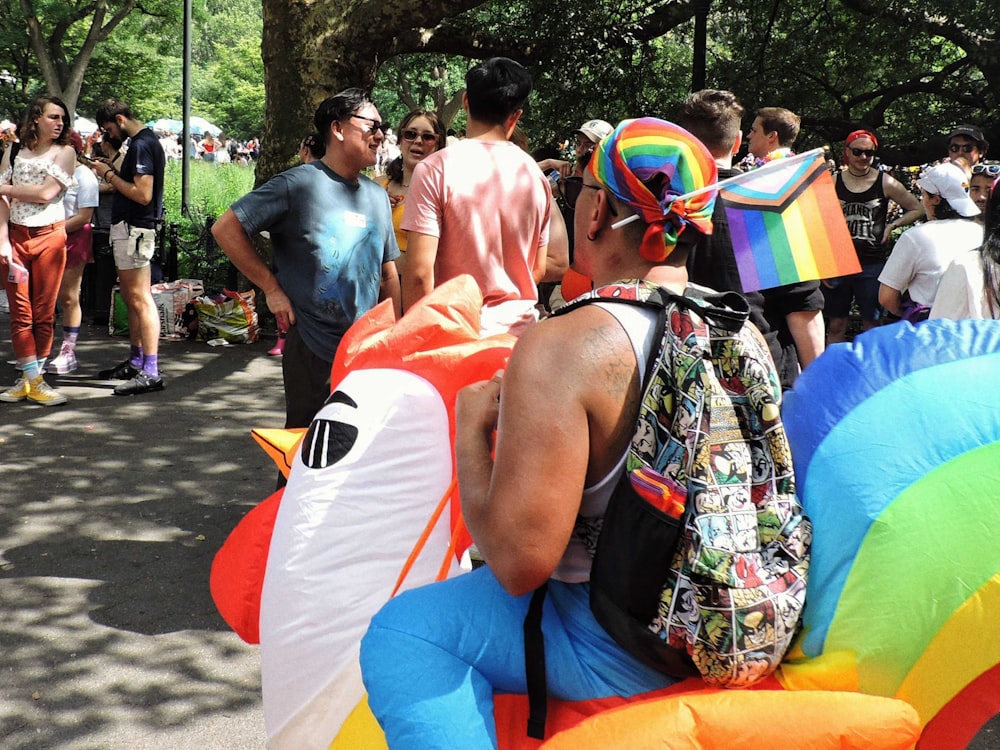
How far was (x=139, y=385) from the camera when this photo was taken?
821 centimetres

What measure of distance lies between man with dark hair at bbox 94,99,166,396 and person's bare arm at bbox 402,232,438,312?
453cm

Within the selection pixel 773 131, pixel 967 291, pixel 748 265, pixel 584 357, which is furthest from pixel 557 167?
pixel 584 357

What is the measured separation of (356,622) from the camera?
8.77 feet

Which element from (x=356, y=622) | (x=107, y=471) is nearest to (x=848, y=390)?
(x=356, y=622)

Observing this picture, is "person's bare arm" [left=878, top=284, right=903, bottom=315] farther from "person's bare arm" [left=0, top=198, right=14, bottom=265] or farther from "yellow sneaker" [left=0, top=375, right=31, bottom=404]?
"yellow sneaker" [left=0, top=375, right=31, bottom=404]

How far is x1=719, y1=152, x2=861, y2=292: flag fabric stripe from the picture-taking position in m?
2.89

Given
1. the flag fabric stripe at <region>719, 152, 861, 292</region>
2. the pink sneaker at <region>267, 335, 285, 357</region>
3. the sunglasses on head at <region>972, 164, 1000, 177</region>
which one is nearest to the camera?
the flag fabric stripe at <region>719, 152, 861, 292</region>

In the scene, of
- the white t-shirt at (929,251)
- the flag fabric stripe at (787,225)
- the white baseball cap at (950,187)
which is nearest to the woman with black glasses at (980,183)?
the white baseball cap at (950,187)

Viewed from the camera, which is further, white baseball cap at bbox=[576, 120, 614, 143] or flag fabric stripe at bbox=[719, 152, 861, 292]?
white baseball cap at bbox=[576, 120, 614, 143]

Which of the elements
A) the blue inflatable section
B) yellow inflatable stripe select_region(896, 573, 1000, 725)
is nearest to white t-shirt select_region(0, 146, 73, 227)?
the blue inflatable section

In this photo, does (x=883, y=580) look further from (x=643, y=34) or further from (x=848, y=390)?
(x=643, y=34)

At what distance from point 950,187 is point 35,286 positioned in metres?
6.04

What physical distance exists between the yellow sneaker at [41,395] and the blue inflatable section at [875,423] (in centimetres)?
671

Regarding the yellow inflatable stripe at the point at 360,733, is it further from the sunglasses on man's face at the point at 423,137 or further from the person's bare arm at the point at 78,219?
the person's bare arm at the point at 78,219
